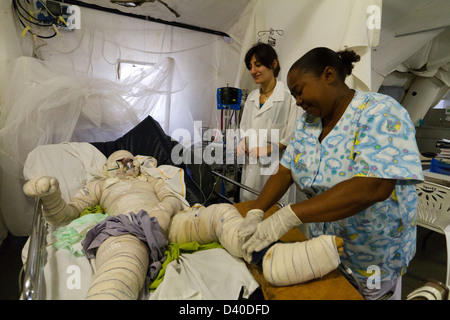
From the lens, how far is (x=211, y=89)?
11.7ft

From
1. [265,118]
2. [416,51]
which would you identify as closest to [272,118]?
[265,118]

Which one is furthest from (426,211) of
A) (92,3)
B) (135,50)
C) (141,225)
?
(92,3)

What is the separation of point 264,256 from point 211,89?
3080mm

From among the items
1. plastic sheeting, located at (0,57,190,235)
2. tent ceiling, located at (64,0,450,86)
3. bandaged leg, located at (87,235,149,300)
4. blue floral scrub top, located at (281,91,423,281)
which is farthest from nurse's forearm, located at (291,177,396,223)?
plastic sheeting, located at (0,57,190,235)

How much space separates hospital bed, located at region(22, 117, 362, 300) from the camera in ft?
2.63

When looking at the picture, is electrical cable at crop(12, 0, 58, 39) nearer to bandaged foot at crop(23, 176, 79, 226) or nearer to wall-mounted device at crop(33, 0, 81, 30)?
wall-mounted device at crop(33, 0, 81, 30)

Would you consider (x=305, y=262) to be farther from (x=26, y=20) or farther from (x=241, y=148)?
(x=26, y=20)

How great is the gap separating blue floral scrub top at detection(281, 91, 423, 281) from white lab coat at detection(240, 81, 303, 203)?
82cm

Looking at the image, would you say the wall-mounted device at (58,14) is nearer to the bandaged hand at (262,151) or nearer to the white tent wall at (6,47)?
the white tent wall at (6,47)

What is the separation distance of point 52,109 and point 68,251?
5.02 ft

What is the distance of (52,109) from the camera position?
206 centimetres

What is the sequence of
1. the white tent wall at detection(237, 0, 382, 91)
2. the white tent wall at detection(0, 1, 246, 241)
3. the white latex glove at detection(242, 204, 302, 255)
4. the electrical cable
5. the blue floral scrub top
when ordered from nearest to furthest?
the blue floral scrub top → the white latex glove at detection(242, 204, 302, 255) → the white tent wall at detection(237, 0, 382, 91) → the white tent wall at detection(0, 1, 246, 241) → the electrical cable

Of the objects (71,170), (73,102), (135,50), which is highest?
(135,50)
